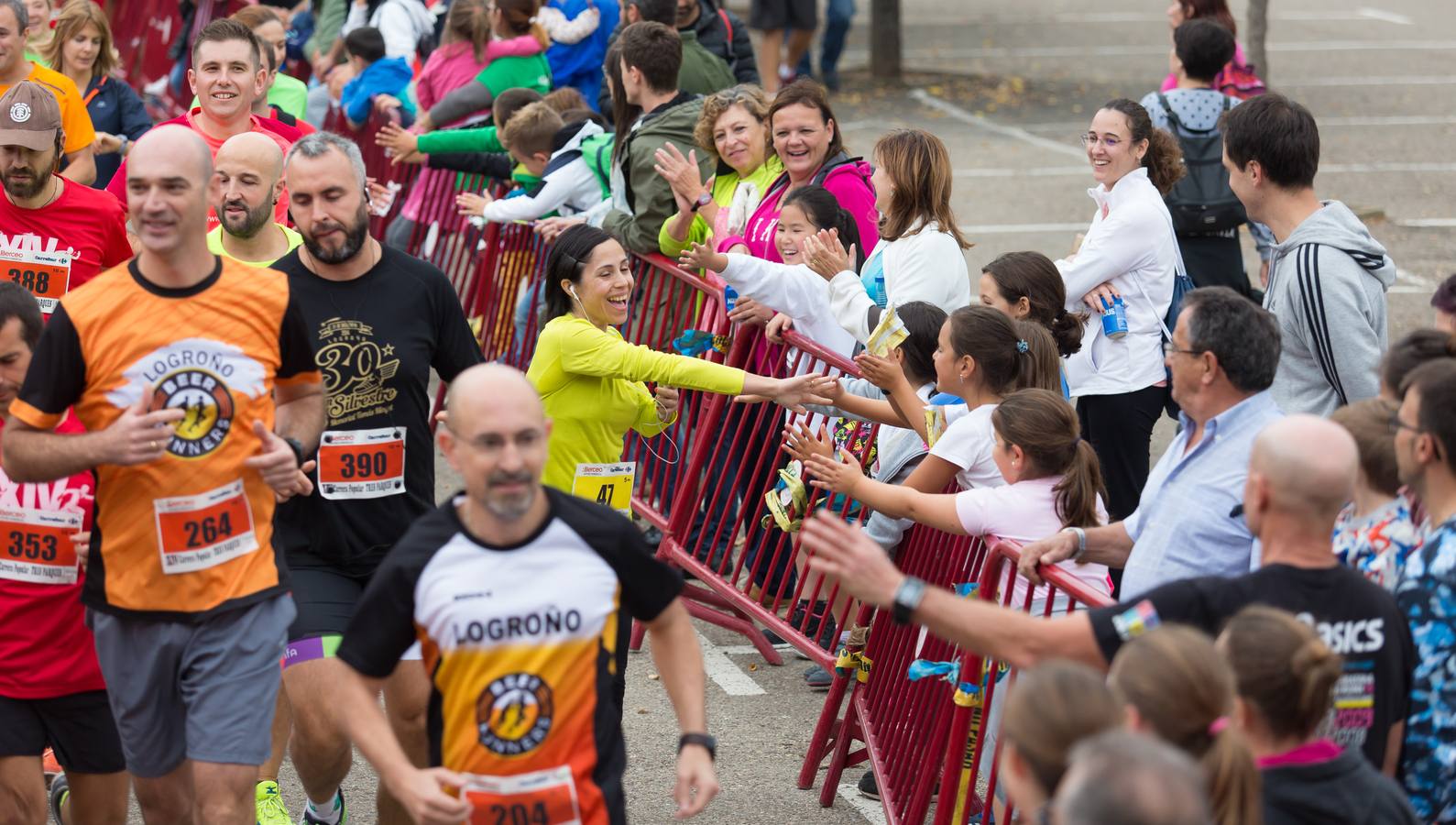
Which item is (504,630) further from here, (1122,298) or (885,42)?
(885,42)

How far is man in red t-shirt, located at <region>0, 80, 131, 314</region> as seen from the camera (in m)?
5.95

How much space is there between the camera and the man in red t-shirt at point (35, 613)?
479 centimetres

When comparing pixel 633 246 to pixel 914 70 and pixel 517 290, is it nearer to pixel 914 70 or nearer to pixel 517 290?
pixel 517 290

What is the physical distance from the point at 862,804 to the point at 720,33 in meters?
6.73

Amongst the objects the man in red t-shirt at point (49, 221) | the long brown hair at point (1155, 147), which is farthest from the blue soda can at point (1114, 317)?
the man in red t-shirt at point (49, 221)

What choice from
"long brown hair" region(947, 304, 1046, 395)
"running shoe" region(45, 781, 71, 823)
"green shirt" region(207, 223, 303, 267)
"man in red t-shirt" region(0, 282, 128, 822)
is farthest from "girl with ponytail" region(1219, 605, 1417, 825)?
"running shoe" region(45, 781, 71, 823)

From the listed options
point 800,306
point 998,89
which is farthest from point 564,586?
point 998,89

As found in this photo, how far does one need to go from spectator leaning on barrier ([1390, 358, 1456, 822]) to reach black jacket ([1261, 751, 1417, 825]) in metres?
0.51

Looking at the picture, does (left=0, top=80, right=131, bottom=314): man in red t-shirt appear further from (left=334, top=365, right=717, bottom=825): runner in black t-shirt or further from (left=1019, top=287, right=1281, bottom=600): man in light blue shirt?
(left=1019, top=287, right=1281, bottom=600): man in light blue shirt

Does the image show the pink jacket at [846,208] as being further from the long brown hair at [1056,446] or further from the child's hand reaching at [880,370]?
the long brown hair at [1056,446]

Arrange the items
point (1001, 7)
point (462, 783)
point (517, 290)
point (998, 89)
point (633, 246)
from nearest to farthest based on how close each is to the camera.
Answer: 1. point (462, 783)
2. point (633, 246)
3. point (517, 290)
4. point (998, 89)
5. point (1001, 7)

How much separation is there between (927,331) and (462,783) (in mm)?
2953

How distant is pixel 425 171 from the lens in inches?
432

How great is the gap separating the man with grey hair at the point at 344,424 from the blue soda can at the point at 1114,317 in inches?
114
